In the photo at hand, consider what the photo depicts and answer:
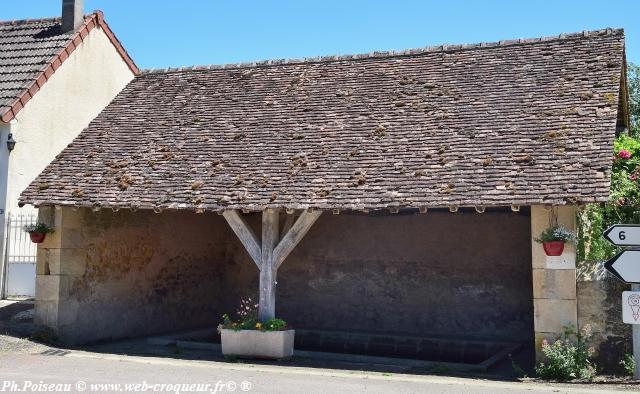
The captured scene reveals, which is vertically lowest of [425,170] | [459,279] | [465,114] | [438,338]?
[438,338]

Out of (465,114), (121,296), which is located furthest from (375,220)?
(121,296)

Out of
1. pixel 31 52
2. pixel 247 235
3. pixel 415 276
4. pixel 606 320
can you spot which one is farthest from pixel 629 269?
pixel 31 52

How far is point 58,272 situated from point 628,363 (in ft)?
27.3

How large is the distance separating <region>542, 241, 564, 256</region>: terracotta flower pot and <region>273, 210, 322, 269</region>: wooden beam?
305 centimetres

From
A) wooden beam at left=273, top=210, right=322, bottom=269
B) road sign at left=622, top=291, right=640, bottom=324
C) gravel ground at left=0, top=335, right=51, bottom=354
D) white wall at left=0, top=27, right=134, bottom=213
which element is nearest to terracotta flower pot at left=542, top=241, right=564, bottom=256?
road sign at left=622, top=291, right=640, bottom=324

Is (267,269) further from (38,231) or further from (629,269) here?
(629,269)

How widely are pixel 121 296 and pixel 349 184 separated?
202 inches

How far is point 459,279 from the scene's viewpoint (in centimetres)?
1292

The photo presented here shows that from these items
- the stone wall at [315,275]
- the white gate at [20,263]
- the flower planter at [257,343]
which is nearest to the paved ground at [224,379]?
the flower planter at [257,343]

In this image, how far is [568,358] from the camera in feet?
26.8

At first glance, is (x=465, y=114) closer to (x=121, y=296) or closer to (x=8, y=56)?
(x=121, y=296)

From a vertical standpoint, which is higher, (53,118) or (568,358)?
(53,118)

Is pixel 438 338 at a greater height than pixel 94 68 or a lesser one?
lesser

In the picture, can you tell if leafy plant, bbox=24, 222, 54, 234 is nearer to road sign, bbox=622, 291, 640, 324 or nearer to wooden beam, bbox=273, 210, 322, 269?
wooden beam, bbox=273, 210, 322, 269
